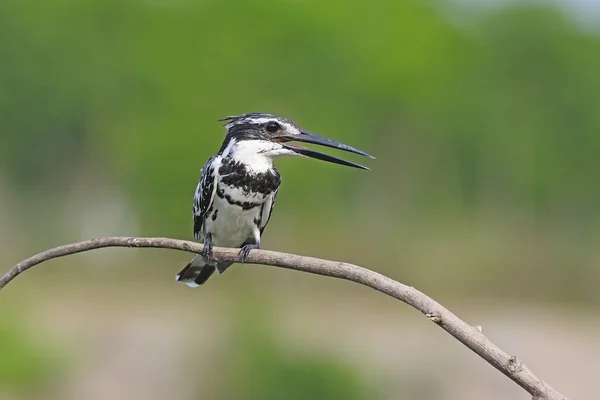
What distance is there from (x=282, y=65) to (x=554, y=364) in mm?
11907

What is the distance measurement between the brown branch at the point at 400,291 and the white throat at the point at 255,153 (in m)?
1.34

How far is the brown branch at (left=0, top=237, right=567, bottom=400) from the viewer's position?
1.80 meters

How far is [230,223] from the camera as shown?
4.11 meters

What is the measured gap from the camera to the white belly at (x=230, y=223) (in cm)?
402

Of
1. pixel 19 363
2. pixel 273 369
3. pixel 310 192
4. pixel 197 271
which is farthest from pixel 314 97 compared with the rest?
pixel 197 271

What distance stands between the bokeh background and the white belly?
494 centimetres

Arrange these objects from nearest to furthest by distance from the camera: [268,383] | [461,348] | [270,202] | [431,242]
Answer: [270,202]
[268,383]
[461,348]
[431,242]

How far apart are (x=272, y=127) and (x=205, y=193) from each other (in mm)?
615

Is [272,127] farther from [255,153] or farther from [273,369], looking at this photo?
[273,369]

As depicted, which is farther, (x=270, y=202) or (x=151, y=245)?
(x=270, y=202)

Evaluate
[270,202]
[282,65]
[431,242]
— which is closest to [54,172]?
[282,65]

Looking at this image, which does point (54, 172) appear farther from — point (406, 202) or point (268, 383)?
point (268, 383)

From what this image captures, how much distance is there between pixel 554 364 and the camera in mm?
14961

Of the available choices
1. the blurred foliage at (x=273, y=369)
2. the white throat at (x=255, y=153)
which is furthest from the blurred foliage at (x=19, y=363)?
the white throat at (x=255, y=153)
